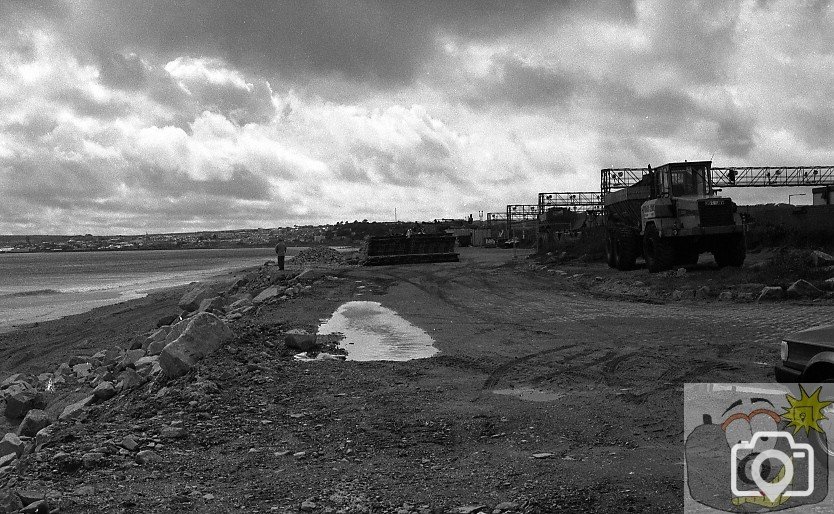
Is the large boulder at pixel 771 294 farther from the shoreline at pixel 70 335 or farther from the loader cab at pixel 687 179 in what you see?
the shoreline at pixel 70 335

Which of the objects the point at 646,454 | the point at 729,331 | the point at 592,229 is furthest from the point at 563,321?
the point at 592,229

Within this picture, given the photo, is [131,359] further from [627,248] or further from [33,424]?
[627,248]

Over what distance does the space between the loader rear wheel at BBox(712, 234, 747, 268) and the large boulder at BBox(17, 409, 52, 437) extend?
1795 centimetres

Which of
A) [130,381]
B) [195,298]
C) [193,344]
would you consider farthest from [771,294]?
[195,298]

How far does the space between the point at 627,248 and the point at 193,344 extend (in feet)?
57.6

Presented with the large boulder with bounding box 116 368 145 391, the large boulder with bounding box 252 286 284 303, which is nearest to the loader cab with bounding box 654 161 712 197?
the large boulder with bounding box 252 286 284 303

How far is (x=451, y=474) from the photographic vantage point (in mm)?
4805

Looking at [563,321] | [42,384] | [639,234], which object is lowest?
[42,384]

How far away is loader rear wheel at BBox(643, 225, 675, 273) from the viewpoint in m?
20.2

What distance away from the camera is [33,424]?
859cm

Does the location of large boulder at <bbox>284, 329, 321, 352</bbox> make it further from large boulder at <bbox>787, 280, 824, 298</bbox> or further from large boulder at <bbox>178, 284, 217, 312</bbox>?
large boulder at <bbox>787, 280, 824, 298</bbox>

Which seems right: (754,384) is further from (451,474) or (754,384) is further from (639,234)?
(639,234)

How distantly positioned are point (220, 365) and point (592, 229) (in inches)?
1227

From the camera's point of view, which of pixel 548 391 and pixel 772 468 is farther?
pixel 548 391
